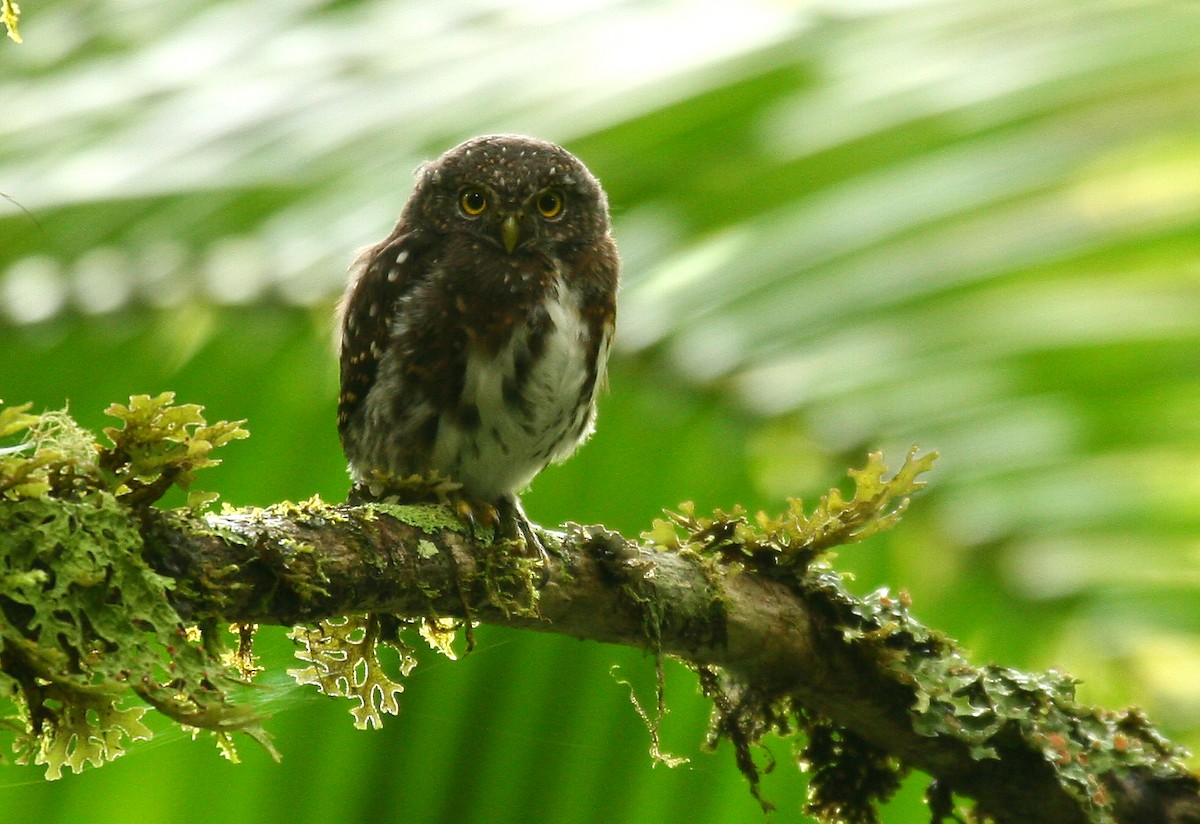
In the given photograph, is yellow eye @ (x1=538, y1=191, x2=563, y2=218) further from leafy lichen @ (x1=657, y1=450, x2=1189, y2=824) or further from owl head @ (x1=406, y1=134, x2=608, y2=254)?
leafy lichen @ (x1=657, y1=450, x2=1189, y2=824)

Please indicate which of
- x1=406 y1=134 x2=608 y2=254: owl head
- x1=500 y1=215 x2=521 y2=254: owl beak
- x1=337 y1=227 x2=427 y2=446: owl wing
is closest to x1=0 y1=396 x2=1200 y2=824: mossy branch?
x1=337 y1=227 x2=427 y2=446: owl wing

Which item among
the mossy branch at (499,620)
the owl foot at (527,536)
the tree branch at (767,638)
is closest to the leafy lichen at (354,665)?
the mossy branch at (499,620)

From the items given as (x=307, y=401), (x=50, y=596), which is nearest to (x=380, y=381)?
(x=307, y=401)

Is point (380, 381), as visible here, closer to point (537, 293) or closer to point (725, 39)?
point (537, 293)

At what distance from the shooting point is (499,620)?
238 cm

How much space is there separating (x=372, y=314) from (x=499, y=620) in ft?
4.43

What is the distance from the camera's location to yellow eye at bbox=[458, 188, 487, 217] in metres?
3.75

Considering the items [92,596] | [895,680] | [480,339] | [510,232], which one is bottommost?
[92,596]

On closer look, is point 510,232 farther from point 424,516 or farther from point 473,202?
point 424,516

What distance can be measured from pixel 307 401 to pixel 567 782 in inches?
30.3

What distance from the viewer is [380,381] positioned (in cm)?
347

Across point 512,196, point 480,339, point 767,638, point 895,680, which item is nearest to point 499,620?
point 767,638

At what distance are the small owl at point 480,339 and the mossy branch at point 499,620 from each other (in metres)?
0.74

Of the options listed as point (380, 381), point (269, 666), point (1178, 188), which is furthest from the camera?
point (380, 381)
